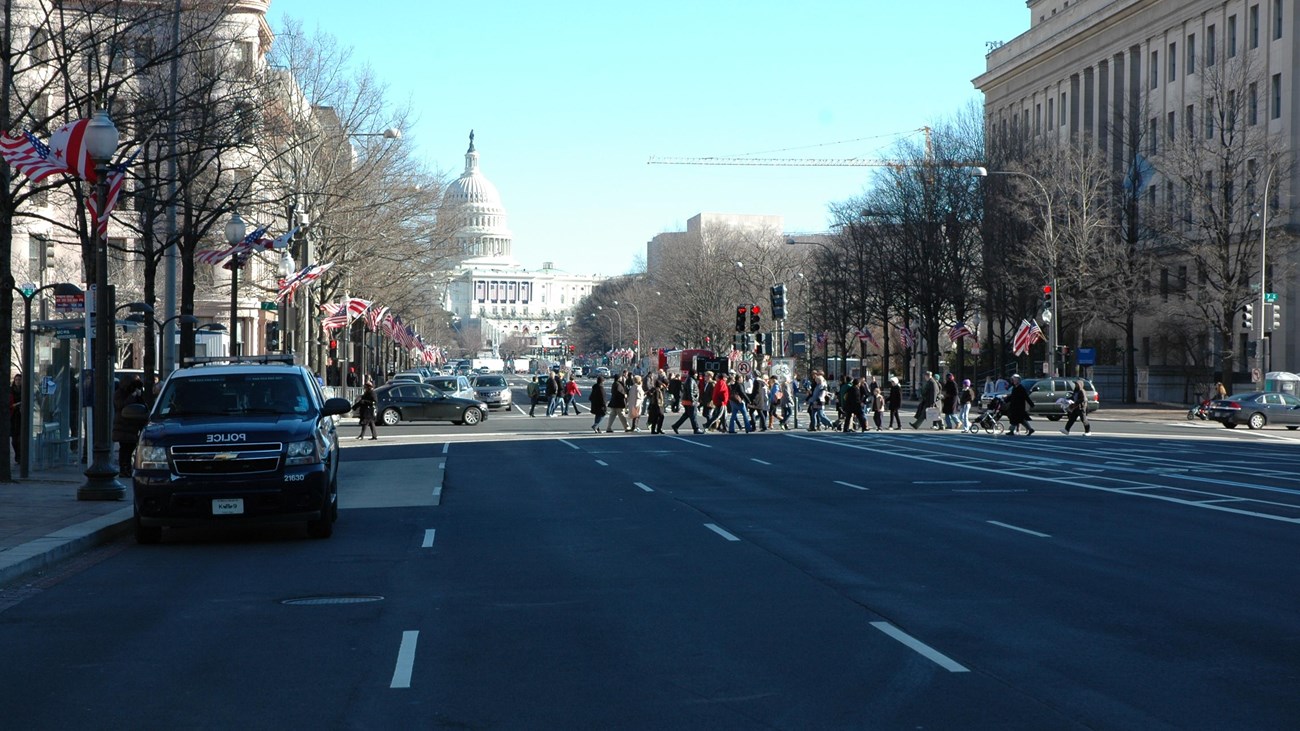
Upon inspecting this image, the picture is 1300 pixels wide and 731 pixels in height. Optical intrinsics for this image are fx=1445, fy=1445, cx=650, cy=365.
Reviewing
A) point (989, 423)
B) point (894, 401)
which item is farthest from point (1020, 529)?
point (894, 401)

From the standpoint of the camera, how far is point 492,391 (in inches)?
2611

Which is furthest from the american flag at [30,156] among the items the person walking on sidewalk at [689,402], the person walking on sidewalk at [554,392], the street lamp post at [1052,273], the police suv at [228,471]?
the street lamp post at [1052,273]

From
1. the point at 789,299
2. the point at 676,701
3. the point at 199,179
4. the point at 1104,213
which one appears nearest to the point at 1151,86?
the point at 1104,213

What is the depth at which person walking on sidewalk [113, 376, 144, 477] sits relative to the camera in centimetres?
2281

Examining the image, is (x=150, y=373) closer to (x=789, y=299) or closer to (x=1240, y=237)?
(x=1240, y=237)

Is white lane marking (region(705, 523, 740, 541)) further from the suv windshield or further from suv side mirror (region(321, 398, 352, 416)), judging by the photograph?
the suv windshield

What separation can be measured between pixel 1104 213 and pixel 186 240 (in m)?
47.7

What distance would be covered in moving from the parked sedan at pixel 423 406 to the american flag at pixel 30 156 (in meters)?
30.7

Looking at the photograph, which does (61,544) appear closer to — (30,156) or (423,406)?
(30,156)

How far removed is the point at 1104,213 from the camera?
6612 cm

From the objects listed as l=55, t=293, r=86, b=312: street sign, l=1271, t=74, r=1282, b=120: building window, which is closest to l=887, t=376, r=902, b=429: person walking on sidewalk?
l=55, t=293, r=86, b=312: street sign

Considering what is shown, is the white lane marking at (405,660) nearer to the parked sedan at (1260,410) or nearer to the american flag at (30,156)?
the american flag at (30,156)

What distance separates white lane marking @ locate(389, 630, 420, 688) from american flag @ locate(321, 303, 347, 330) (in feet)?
118

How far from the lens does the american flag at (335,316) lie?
1759 inches
